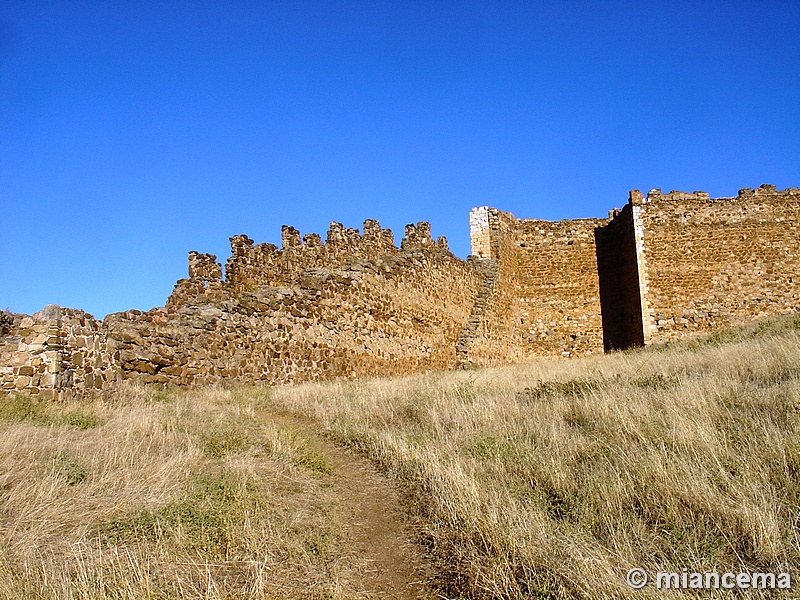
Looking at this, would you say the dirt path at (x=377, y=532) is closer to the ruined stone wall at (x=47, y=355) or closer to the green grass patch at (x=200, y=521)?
the green grass patch at (x=200, y=521)

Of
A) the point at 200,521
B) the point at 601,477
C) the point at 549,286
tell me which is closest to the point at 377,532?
the point at 200,521

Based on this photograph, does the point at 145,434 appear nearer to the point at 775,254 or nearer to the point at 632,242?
the point at 632,242

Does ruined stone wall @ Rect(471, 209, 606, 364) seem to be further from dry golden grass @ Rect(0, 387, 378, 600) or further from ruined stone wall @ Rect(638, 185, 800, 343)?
dry golden grass @ Rect(0, 387, 378, 600)

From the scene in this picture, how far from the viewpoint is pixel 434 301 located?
16.3 metres

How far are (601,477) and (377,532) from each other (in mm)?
1732

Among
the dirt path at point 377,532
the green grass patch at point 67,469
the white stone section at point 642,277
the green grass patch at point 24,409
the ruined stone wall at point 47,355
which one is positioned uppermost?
the white stone section at point 642,277

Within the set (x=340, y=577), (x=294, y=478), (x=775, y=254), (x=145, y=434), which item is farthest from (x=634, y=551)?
(x=775, y=254)

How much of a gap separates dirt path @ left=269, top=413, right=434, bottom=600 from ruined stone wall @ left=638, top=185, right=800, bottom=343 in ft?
50.7

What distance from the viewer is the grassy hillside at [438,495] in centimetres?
339

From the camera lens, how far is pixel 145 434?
6.23 meters

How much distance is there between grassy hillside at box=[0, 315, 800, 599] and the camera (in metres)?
3.39

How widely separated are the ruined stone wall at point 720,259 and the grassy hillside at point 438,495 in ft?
39.8

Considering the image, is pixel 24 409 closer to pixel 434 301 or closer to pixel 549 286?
pixel 434 301

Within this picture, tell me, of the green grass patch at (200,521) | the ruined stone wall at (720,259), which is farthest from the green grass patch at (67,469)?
the ruined stone wall at (720,259)
